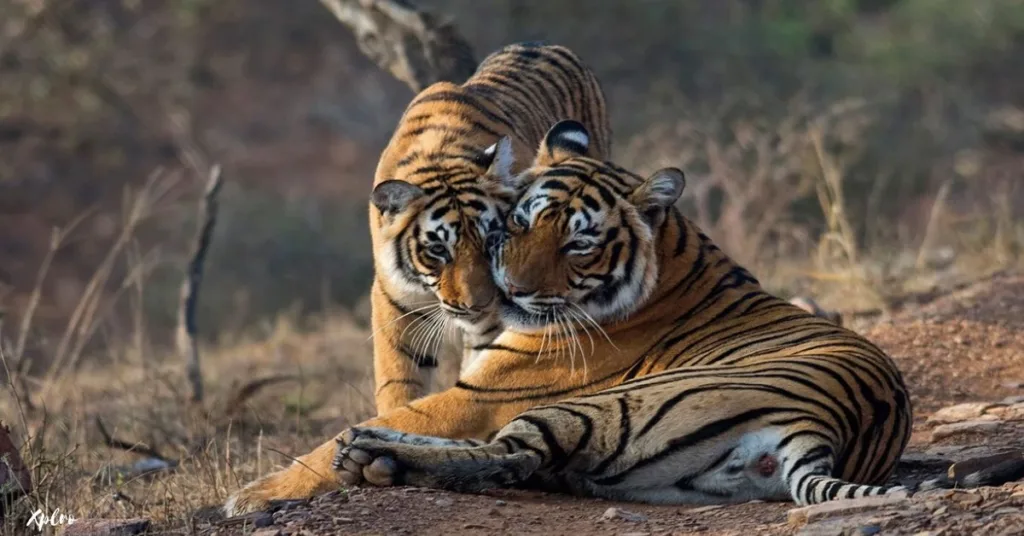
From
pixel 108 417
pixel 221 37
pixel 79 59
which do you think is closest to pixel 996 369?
pixel 108 417

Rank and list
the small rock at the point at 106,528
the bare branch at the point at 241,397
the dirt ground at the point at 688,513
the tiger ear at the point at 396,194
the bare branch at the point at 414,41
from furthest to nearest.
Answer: the bare branch at the point at 414,41 → the bare branch at the point at 241,397 → the tiger ear at the point at 396,194 → the small rock at the point at 106,528 → the dirt ground at the point at 688,513

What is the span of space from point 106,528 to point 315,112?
1463cm

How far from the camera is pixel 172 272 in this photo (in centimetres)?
1502

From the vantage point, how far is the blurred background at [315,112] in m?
14.1

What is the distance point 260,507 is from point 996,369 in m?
3.21

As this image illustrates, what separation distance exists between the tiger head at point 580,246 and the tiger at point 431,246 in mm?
119

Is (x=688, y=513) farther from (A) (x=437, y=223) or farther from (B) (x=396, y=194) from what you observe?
(B) (x=396, y=194)

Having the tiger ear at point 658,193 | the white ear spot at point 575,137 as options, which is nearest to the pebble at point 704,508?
the tiger ear at point 658,193

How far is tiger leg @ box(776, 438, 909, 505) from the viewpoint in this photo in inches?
142

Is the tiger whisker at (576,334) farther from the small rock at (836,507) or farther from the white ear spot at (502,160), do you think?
the small rock at (836,507)

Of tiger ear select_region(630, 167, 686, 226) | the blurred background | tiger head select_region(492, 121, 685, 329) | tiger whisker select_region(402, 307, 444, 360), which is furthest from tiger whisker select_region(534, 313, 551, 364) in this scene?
the blurred background

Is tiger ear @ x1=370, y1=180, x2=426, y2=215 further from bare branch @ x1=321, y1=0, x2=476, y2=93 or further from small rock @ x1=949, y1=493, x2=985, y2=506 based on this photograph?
bare branch @ x1=321, y1=0, x2=476, y2=93

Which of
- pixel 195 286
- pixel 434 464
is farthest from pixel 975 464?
pixel 195 286

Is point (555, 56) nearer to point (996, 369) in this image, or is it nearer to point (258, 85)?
point (996, 369)
